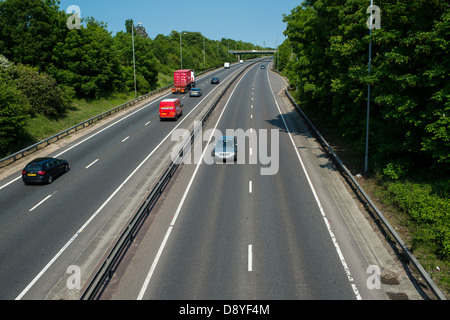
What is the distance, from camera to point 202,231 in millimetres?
17297

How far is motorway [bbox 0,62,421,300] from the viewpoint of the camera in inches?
526

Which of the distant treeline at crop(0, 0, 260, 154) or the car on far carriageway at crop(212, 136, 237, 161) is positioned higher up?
the distant treeline at crop(0, 0, 260, 154)

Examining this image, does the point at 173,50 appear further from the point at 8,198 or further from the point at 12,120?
the point at 8,198

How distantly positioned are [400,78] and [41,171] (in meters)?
22.7

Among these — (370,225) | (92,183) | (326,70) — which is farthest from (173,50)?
(370,225)

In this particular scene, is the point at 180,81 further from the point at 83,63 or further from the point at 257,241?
the point at 257,241

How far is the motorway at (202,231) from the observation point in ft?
43.8

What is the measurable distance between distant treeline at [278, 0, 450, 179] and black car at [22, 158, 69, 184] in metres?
21.3

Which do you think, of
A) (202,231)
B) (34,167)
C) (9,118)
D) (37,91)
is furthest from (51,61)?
(202,231)

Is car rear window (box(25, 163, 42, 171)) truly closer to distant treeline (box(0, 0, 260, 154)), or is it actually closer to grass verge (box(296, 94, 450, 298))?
distant treeline (box(0, 0, 260, 154))

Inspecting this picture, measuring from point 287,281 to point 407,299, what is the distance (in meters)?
4.29

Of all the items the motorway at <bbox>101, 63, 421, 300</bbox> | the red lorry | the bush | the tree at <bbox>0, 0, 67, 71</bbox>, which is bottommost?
the motorway at <bbox>101, 63, 421, 300</bbox>

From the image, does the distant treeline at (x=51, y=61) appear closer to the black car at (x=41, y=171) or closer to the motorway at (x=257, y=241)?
the black car at (x=41, y=171)

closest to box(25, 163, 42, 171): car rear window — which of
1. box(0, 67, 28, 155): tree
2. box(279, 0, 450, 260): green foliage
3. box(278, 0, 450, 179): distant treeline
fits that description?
box(0, 67, 28, 155): tree
